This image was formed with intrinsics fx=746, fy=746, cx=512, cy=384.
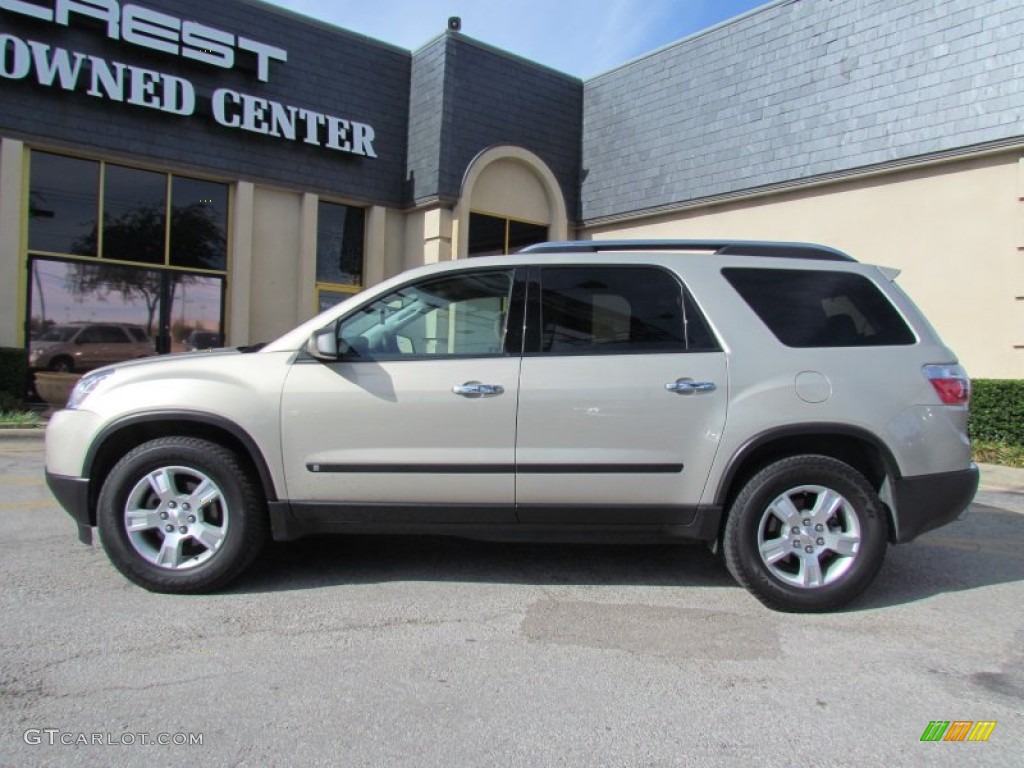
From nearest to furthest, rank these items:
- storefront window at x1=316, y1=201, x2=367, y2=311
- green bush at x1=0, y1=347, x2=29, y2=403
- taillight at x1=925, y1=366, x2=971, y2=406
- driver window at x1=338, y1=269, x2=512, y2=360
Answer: taillight at x1=925, y1=366, x2=971, y2=406
driver window at x1=338, y1=269, x2=512, y2=360
green bush at x1=0, y1=347, x2=29, y2=403
storefront window at x1=316, y1=201, x2=367, y2=311

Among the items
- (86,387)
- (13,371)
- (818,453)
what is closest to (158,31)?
(13,371)

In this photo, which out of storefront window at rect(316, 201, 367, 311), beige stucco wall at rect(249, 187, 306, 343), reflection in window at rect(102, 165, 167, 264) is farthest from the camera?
storefront window at rect(316, 201, 367, 311)

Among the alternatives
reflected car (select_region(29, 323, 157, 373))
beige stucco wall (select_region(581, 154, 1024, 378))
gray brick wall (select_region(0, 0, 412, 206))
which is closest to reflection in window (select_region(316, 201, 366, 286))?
gray brick wall (select_region(0, 0, 412, 206))

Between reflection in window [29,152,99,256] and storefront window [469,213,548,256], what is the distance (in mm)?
6296

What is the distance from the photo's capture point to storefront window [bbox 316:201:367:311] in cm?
1383

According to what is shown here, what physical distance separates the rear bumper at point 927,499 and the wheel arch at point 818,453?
4cm

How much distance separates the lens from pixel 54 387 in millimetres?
11117

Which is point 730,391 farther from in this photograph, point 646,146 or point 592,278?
point 646,146

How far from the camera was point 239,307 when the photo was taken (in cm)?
1277

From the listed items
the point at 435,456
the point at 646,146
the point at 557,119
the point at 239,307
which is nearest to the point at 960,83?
the point at 646,146

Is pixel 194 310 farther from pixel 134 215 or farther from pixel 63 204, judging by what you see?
pixel 63 204

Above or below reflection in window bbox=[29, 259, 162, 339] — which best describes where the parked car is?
below

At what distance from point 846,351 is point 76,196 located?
1172cm

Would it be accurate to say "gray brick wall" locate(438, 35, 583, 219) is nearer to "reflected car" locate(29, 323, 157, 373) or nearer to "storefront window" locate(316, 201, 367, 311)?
"storefront window" locate(316, 201, 367, 311)
